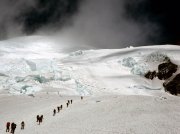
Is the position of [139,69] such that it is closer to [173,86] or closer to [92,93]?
[173,86]

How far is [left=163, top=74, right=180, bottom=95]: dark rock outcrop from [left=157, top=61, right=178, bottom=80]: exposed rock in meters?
4.09

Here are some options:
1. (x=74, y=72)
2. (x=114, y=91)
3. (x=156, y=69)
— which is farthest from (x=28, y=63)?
(x=156, y=69)

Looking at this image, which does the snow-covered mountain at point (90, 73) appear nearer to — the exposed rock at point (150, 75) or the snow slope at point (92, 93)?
the snow slope at point (92, 93)

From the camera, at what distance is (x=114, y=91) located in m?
79.6

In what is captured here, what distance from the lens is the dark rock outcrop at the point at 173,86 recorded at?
92.3 m

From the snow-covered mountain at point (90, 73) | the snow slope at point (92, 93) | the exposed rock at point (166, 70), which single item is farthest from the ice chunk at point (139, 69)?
the exposed rock at point (166, 70)

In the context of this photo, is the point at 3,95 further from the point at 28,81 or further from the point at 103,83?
the point at 103,83

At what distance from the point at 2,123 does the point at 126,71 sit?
55.7 metres

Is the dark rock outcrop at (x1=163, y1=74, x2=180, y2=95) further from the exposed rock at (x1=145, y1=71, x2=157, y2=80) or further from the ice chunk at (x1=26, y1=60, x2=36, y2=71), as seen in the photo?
the ice chunk at (x1=26, y1=60, x2=36, y2=71)

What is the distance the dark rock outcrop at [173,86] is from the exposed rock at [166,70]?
4.09 m

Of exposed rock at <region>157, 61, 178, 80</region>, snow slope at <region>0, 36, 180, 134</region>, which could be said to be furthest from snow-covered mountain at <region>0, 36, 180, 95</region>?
exposed rock at <region>157, 61, 178, 80</region>

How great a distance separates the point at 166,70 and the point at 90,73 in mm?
24407

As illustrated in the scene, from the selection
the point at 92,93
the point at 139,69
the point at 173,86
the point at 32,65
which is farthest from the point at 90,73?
the point at 173,86

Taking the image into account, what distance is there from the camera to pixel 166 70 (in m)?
99.2
